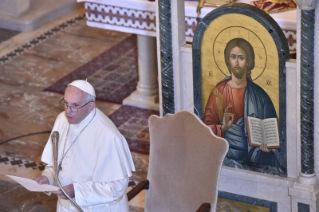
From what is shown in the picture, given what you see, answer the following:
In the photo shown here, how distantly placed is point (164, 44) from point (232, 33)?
53cm

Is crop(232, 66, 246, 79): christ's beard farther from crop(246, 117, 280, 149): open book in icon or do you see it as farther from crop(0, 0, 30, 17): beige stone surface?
crop(0, 0, 30, 17): beige stone surface

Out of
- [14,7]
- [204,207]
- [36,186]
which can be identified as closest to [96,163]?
[36,186]

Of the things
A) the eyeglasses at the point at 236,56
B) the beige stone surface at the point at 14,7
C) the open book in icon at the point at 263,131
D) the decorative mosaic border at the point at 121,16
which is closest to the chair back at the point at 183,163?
the open book in icon at the point at 263,131

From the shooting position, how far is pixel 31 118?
8.05 metres

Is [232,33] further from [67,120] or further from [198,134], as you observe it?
[67,120]

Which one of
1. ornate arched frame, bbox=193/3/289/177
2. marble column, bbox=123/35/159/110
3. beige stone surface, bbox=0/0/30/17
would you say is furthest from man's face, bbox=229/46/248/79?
beige stone surface, bbox=0/0/30/17

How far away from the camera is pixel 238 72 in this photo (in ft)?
15.5

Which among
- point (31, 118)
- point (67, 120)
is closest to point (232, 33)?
point (67, 120)

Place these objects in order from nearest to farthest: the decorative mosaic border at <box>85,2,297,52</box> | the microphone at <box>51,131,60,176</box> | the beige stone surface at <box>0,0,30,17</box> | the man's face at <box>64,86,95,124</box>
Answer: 1. the microphone at <box>51,131,60,176</box>
2. the man's face at <box>64,86,95,124</box>
3. the decorative mosaic border at <box>85,2,297,52</box>
4. the beige stone surface at <box>0,0,30,17</box>

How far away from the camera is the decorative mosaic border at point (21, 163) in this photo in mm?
7027

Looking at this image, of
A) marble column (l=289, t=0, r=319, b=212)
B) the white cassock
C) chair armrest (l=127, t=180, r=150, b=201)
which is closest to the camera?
marble column (l=289, t=0, r=319, b=212)

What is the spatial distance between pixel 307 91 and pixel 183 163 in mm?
943

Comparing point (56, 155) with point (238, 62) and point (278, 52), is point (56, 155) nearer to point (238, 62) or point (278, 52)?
point (238, 62)

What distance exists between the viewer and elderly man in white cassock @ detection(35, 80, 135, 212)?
14.7 ft
